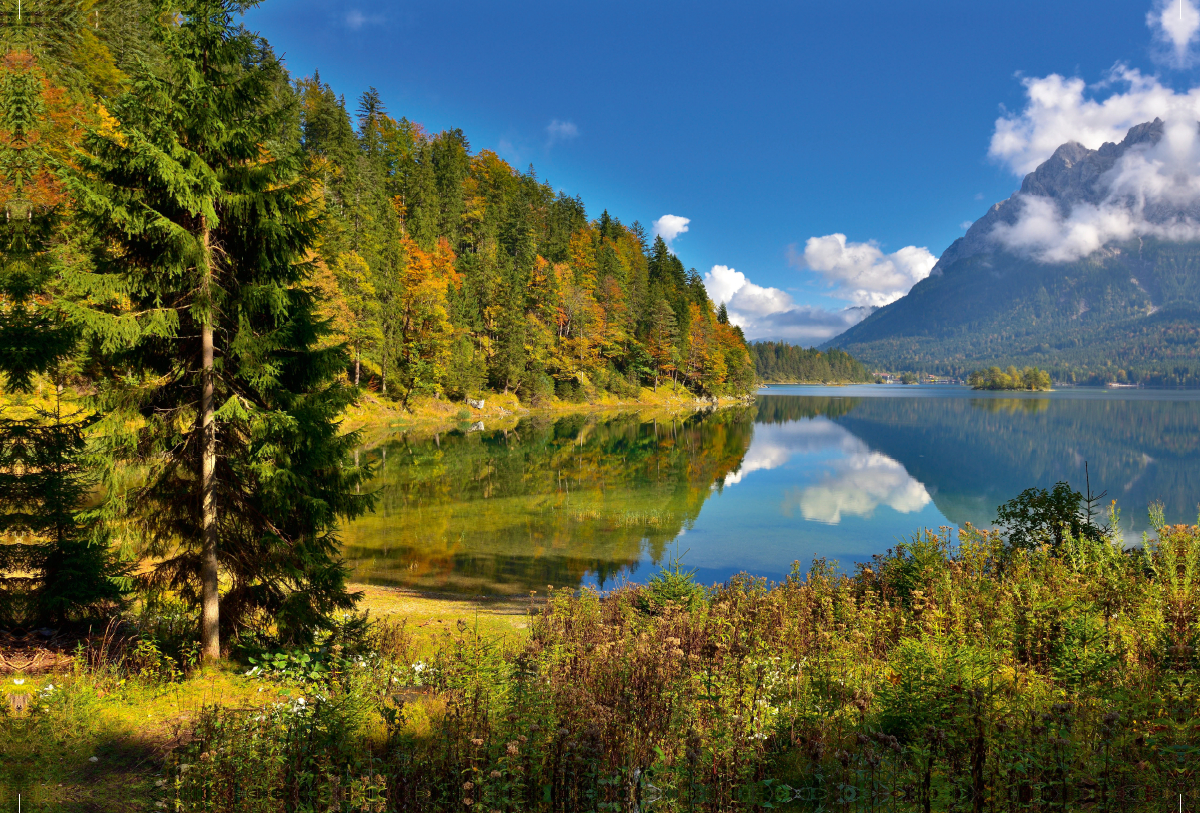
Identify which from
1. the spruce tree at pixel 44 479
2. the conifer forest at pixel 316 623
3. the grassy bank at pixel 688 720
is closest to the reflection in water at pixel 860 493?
the conifer forest at pixel 316 623

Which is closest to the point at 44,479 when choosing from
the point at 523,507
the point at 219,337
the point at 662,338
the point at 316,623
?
the point at 219,337

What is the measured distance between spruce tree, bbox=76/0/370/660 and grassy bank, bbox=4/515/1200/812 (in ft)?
4.23

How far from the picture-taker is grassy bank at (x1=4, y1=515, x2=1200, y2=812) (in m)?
3.98

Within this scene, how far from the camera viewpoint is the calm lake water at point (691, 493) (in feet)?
55.3

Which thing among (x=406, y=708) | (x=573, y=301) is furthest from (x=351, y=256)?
(x=406, y=708)

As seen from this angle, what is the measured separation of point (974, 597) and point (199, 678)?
1103 centimetres

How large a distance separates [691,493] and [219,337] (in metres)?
21.6

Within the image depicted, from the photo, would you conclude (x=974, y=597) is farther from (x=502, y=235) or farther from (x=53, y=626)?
(x=502, y=235)

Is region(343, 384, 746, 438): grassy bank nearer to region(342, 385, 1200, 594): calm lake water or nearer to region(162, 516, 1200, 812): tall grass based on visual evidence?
region(342, 385, 1200, 594): calm lake water

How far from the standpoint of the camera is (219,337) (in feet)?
24.4

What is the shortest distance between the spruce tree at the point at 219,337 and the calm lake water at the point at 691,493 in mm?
7284

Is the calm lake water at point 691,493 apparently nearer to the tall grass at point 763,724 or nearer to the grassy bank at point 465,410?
the grassy bank at point 465,410

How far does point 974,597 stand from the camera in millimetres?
8578

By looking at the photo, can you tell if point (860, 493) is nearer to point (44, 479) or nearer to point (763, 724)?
point (763, 724)
